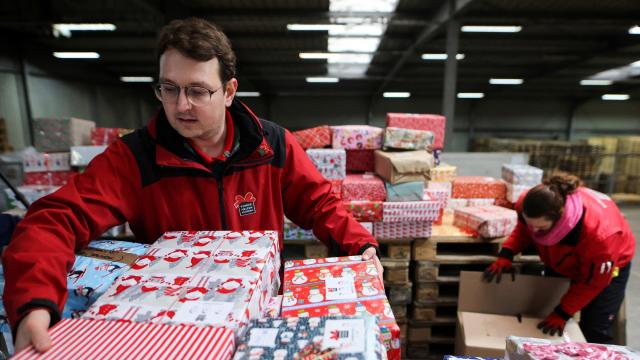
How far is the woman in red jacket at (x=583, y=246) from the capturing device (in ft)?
7.98

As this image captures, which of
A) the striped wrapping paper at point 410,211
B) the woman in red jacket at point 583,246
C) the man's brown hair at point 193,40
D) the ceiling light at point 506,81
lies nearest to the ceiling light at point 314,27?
the striped wrapping paper at point 410,211

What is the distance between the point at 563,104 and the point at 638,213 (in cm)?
1231

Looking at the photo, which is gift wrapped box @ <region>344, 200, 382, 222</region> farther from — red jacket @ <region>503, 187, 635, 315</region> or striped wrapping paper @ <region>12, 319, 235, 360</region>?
striped wrapping paper @ <region>12, 319, 235, 360</region>

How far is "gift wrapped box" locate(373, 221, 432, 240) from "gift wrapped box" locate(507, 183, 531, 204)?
127 cm

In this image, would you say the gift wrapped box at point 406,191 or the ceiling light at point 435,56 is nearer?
the gift wrapped box at point 406,191

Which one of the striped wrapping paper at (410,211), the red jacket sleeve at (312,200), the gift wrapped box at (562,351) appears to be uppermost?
the red jacket sleeve at (312,200)

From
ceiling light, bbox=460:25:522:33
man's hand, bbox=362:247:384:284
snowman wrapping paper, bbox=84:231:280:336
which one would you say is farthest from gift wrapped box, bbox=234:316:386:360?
ceiling light, bbox=460:25:522:33

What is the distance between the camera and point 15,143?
10.7 meters

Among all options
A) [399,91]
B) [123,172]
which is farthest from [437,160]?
[399,91]

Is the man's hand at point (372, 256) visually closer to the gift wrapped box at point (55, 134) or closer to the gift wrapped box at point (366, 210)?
the gift wrapped box at point (366, 210)

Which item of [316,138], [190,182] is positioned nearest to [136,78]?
[316,138]

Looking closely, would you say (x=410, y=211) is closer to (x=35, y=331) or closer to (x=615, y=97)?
(x=35, y=331)

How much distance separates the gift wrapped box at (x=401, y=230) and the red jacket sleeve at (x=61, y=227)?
2.40m

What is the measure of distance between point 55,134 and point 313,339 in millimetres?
4564
